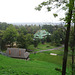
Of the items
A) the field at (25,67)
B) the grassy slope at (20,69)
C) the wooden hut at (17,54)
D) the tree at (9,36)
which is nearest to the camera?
the field at (25,67)

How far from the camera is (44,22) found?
491 centimetres

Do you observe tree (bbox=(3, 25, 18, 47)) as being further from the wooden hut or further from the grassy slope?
the grassy slope

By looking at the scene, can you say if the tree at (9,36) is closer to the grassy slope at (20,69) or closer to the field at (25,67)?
the field at (25,67)

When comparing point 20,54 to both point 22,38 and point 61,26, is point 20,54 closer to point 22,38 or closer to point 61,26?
point 22,38

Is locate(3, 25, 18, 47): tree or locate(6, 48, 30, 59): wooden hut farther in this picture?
locate(3, 25, 18, 47): tree

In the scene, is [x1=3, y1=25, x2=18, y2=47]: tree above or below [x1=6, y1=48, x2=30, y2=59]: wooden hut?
above

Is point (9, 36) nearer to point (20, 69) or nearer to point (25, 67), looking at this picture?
point (25, 67)

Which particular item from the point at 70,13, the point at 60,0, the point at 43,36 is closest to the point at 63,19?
the point at 70,13

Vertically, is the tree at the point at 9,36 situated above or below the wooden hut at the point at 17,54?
above

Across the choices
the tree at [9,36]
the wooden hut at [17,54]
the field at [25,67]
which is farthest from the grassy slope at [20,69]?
the tree at [9,36]

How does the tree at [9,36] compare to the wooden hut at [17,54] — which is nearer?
the wooden hut at [17,54]

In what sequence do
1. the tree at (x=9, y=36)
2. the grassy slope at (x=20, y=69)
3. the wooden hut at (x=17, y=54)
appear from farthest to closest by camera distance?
the tree at (x=9, y=36), the wooden hut at (x=17, y=54), the grassy slope at (x=20, y=69)

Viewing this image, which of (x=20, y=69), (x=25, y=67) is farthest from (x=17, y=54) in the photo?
(x=20, y=69)

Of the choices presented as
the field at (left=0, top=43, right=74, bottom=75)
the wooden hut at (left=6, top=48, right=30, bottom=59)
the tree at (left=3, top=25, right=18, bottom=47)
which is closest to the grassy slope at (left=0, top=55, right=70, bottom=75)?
the field at (left=0, top=43, right=74, bottom=75)
